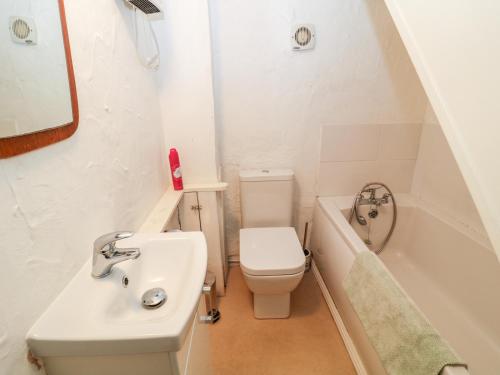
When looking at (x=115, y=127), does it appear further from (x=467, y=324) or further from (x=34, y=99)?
(x=467, y=324)

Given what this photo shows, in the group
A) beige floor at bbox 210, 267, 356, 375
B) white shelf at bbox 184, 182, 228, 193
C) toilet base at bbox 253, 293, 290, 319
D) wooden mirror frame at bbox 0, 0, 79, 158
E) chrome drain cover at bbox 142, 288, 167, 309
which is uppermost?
wooden mirror frame at bbox 0, 0, 79, 158

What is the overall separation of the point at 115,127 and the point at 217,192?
76 cm

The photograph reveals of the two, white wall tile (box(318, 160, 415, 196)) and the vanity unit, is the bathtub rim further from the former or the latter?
the vanity unit

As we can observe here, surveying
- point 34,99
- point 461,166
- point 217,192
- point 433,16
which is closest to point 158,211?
point 217,192

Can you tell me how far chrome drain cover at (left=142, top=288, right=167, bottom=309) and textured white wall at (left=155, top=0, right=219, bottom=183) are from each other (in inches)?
35.7

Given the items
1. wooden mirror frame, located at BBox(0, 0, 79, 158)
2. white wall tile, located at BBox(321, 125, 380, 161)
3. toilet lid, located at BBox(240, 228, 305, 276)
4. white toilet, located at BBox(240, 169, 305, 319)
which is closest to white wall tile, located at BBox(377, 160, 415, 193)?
white wall tile, located at BBox(321, 125, 380, 161)

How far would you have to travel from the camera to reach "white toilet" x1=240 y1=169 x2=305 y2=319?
54.9 inches

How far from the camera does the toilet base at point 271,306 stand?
1569mm

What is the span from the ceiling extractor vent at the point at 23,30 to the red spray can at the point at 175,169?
2.92 ft

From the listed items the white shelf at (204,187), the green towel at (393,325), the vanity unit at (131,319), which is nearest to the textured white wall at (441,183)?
the green towel at (393,325)

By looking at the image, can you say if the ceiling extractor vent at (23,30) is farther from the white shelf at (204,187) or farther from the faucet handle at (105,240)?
the white shelf at (204,187)

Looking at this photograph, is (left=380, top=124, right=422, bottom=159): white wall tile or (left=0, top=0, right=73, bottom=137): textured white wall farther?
(left=380, top=124, right=422, bottom=159): white wall tile

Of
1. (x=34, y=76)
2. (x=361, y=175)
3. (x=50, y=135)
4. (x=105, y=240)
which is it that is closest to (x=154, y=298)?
(x=105, y=240)

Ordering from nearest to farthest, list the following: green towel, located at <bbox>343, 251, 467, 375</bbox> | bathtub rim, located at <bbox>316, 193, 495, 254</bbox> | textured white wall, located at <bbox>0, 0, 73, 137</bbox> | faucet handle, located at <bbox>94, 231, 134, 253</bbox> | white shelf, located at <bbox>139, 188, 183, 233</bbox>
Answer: textured white wall, located at <bbox>0, 0, 73, 137</bbox>, faucet handle, located at <bbox>94, 231, 134, 253</bbox>, green towel, located at <bbox>343, 251, 467, 375</bbox>, white shelf, located at <bbox>139, 188, 183, 233</bbox>, bathtub rim, located at <bbox>316, 193, 495, 254</bbox>
